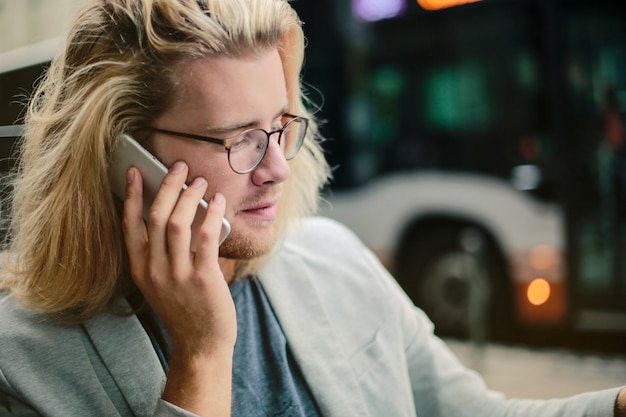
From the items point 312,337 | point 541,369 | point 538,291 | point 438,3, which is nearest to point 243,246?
point 312,337

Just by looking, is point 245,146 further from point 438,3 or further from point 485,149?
point 438,3

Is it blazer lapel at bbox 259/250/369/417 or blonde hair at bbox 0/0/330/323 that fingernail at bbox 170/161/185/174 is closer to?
blonde hair at bbox 0/0/330/323

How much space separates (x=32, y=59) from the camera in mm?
1659

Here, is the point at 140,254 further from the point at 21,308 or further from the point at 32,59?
the point at 32,59

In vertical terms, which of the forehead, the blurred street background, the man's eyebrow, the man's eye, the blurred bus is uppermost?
the forehead

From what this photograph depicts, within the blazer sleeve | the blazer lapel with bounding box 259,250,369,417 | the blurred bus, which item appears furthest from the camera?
the blurred bus

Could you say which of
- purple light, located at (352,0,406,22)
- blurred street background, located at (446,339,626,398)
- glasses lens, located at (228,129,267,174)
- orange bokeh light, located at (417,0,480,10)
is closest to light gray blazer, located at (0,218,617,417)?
glasses lens, located at (228,129,267,174)

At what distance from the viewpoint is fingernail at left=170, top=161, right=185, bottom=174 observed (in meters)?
1.44

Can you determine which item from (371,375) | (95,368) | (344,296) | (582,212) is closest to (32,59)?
(95,368)

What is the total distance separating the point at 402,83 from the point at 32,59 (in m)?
4.91

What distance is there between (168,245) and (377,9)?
543 centimetres

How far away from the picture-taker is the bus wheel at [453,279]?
242 inches

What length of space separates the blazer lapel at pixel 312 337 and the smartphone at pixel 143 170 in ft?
0.88

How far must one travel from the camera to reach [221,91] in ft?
4.78
